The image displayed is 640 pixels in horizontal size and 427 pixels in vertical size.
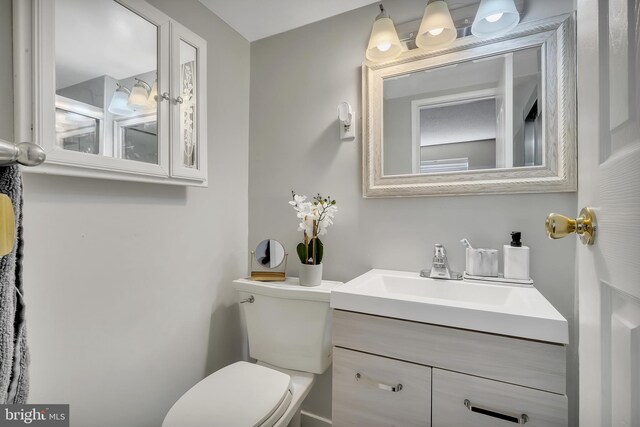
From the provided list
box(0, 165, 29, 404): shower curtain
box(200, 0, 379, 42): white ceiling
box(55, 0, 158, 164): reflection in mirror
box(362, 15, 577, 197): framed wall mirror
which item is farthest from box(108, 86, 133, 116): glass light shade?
box(362, 15, 577, 197): framed wall mirror

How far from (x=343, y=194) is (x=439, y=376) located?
0.83 metres

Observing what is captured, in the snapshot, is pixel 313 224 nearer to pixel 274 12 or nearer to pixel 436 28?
pixel 436 28

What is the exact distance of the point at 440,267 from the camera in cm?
111

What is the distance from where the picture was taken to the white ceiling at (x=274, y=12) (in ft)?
4.36

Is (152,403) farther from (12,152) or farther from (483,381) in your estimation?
(483,381)

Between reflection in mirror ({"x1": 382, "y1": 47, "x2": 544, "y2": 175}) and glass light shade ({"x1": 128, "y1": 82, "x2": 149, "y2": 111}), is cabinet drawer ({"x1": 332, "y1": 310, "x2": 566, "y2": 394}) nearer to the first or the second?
reflection in mirror ({"x1": 382, "y1": 47, "x2": 544, "y2": 175})

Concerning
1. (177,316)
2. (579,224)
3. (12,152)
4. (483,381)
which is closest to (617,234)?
(579,224)

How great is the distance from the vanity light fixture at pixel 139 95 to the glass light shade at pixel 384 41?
92 cm

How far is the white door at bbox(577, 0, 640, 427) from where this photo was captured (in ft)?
1.16

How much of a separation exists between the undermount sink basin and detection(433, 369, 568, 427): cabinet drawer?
15 cm

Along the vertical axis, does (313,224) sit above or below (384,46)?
below

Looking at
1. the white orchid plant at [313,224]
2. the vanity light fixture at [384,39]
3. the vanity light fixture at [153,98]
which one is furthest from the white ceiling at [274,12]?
the white orchid plant at [313,224]

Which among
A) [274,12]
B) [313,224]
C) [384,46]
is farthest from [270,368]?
[274,12]

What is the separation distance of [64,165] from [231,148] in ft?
2.54
